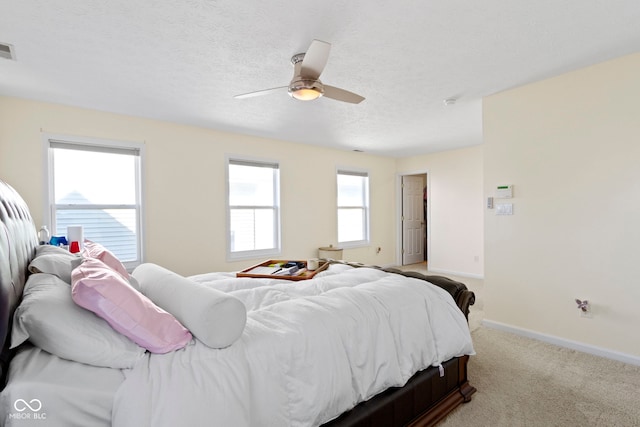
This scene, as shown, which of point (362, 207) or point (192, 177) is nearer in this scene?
point (192, 177)

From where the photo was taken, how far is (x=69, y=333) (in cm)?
101

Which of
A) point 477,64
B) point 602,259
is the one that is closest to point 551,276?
point 602,259

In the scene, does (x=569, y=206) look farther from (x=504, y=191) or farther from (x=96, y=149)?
(x=96, y=149)

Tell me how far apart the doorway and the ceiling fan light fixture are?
518cm

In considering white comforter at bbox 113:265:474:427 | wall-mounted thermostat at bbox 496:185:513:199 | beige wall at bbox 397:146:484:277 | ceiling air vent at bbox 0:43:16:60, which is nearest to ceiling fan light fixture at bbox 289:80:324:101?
white comforter at bbox 113:265:474:427

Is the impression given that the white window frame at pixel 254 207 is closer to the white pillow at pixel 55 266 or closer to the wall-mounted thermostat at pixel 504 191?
the white pillow at pixel 55 266

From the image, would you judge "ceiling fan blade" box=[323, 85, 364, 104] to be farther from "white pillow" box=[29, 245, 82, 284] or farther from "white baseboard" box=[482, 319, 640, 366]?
"white baseboard" box=[482, 319, 640, 366]

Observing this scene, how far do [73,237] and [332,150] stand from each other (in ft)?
13.8

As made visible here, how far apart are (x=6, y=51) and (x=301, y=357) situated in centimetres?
308

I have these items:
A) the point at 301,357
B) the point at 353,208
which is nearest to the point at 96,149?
the point at 301,357

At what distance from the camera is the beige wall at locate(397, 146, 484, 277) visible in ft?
18.7

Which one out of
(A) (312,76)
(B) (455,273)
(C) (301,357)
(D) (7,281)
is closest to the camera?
(D) (7,281)

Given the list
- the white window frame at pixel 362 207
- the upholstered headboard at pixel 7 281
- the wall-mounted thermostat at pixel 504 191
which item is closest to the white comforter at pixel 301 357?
the upholstered headboard at pixel 7 281

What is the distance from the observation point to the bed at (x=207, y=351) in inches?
38.1
